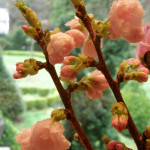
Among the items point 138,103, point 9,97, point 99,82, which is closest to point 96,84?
point 99,82

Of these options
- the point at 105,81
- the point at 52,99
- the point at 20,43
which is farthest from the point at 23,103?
the point at 105,81

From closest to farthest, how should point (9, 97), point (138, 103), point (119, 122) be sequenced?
point (119, 122) < point (138, 103) < point (9, 97)

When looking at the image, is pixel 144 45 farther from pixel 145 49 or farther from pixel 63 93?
pixel 63 93

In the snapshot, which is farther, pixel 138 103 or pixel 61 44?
pixel 138 103

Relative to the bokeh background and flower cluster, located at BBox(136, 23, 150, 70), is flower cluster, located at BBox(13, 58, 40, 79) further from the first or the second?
the bokeh background

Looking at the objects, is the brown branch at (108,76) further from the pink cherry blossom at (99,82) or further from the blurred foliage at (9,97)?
the blurred foliage at (9,97)

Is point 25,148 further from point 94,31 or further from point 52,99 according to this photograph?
point 52,99

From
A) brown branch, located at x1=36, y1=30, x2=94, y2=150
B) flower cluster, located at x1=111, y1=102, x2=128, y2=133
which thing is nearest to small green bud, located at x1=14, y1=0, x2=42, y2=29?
brown branch, located at x1=36, y1=30, x2=94, y2=150
